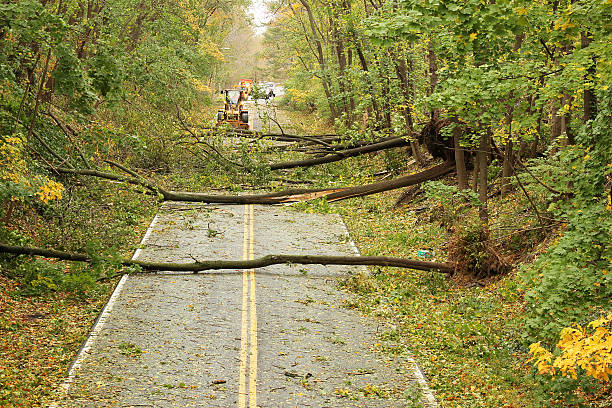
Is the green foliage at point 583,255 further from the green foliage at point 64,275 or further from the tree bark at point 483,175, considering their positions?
the green foliage at point 64,275

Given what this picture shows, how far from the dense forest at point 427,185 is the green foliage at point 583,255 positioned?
0.10 feet

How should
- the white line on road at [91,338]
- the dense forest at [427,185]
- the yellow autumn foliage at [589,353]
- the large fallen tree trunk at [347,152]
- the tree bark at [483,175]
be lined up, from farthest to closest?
1. the large fallen tree trunk at [347,152]
2. the tree bark at [483,175]
3. the white line on road at [91,338]
4. the dense forest at [427,185]
5. the yellow autumn foliage at [589,353]

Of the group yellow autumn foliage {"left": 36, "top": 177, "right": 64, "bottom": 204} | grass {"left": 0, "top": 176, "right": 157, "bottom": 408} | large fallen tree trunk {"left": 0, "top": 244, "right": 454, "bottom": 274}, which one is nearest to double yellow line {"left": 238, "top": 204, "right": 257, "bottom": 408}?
large fallen tree trunk {"left": 0, "top": 244, "right": 454, "bottom": 274}

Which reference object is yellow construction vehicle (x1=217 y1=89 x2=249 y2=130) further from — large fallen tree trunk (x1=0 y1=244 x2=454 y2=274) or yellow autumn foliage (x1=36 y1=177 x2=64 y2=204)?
yellow autumn foliage (x1=36 y1=177 x2=64 y2=204)

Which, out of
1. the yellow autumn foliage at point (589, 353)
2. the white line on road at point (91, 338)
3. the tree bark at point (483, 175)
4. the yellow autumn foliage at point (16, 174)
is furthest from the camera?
the tree bark at point (483, 175)

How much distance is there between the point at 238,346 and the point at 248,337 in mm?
407

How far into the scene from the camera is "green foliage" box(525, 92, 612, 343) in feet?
27.3

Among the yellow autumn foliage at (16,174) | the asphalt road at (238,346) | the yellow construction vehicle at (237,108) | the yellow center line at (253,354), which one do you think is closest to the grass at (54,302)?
the asphalt road at (238,346)

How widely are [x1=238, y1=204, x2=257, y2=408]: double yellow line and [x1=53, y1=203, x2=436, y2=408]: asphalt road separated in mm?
18

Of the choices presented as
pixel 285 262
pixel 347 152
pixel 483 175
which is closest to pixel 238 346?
pixel 285 262

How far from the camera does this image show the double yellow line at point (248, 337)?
929 centimetres

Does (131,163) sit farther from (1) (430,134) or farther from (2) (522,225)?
(2) (522,225)

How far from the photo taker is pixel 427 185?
15625 mm

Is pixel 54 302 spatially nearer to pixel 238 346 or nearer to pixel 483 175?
pixel 238 346
